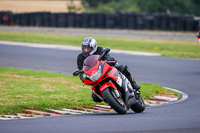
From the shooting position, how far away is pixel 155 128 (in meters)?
6.53

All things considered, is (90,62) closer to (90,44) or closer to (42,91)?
(90,44)

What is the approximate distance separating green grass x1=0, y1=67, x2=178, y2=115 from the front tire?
164cm

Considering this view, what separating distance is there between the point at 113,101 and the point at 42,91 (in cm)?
369

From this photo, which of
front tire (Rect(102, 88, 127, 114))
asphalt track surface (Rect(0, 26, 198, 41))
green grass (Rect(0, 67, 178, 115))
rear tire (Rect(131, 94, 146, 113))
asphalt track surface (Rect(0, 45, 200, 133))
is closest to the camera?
asphalt track surface (Rect(0, 45, 200, 133))

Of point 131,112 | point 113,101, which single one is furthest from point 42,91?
point 113,101

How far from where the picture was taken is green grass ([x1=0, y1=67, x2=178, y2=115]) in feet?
31.1

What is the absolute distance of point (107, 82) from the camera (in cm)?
809

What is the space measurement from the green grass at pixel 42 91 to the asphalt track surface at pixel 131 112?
1179mm

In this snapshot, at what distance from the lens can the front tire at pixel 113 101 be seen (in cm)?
793

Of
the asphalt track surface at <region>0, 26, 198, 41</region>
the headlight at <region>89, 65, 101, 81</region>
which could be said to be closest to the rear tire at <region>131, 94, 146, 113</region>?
the headlight at <region>89, 65, 101, 81</region>

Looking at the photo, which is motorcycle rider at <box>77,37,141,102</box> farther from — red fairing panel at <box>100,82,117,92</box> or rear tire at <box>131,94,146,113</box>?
red fairing panel at <box>100,82,117,92</box>

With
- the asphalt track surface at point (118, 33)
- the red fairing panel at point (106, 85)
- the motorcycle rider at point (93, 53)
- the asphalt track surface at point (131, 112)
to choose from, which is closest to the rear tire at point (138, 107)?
the asphalt track surface at point (131, 112)

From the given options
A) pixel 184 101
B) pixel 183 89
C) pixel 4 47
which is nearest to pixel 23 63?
pixel 4 47

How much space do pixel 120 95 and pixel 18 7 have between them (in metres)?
52.1
